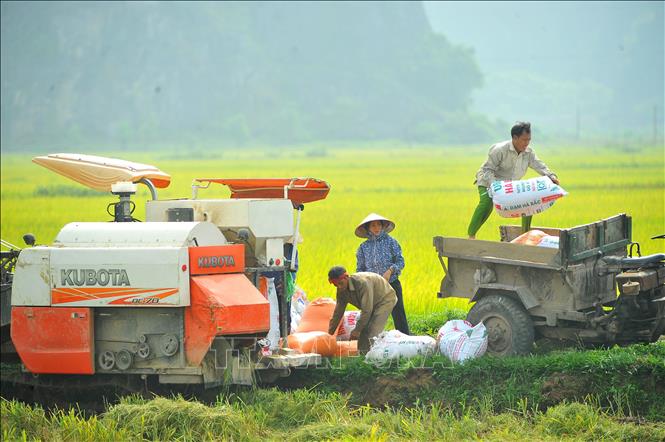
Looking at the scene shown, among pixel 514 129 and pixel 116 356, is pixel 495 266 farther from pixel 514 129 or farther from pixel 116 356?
pixel 116 356

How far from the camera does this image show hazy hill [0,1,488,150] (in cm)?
9625

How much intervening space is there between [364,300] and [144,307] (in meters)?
1.94

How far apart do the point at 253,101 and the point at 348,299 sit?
301ft

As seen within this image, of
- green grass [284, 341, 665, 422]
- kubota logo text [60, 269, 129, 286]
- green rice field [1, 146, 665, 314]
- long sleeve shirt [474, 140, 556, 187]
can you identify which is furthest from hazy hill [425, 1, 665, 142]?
kubota logo text [60, 269, 129, 286]

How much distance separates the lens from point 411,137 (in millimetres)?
96312

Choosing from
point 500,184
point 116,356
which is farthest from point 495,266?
point 116,356

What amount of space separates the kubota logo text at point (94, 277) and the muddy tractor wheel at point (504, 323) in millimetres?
2942

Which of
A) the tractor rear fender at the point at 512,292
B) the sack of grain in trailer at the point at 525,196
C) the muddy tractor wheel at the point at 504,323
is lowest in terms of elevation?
the muddy tractor wheel at the point at 504,323

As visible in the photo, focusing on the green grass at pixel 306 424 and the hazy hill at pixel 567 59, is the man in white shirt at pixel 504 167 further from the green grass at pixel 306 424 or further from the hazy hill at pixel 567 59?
the hazy hill at pixel 567 59

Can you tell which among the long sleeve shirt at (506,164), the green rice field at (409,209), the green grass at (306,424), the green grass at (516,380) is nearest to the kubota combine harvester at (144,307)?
the green grass at (306,424)

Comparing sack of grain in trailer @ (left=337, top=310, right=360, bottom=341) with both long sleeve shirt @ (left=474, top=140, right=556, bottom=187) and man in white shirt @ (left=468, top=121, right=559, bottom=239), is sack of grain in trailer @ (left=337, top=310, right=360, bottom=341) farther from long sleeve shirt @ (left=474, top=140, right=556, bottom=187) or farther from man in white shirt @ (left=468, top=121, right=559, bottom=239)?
long sleeve shirt @ (left=474, top=140, right=556, bottom=187)

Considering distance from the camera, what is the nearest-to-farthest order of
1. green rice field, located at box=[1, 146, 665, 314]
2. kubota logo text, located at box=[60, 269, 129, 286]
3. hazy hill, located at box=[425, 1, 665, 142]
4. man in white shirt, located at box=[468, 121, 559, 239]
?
kubota logo text, located at box=[60, 269, 129, 286]
man in white shirt, located at box=[468, 121, 559, 239]
green rice field, located at box=[1, 146, 665, 314]
hazy hill, located at box=[425, 1, 665, 142]

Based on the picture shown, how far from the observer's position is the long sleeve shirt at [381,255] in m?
10.1

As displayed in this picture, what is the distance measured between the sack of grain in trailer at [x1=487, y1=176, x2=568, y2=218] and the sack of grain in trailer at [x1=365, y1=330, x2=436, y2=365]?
1.30m
